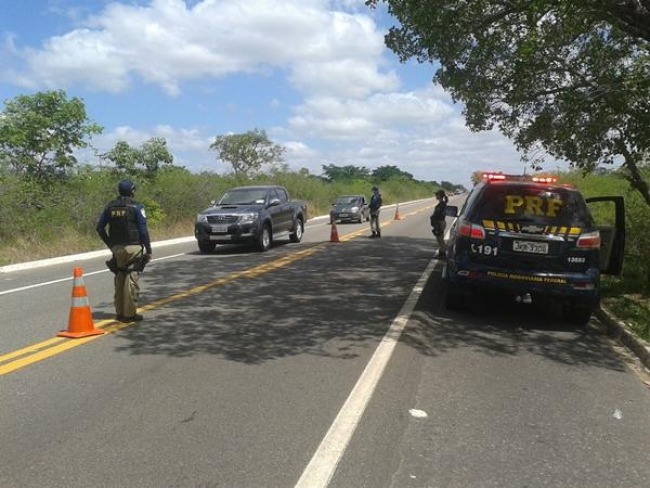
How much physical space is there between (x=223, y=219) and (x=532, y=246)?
10.3 metres

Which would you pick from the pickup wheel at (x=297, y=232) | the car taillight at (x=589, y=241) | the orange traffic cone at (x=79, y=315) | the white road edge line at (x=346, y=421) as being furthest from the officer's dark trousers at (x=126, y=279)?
the pickup wheel at (x=297, y=232)

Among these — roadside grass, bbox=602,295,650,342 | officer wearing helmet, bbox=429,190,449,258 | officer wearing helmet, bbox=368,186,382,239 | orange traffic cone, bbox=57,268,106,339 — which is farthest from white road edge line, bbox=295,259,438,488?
officer wearing helmet, bbox=368,186,382,239

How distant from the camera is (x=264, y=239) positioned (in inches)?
670

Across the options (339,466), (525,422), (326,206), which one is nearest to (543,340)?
(525,422)

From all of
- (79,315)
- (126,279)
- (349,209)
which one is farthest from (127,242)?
(349,209)

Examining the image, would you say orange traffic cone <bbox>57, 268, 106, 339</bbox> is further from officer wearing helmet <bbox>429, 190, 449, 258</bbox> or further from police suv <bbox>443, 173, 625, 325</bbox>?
officer wearing helmet <bbox>429, 190, 449, 258</bbox>

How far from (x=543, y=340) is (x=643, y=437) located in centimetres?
280

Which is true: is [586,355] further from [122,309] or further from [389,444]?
[122,309]

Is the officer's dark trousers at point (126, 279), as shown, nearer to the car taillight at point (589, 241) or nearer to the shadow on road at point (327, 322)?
the shadow on road at point (327, 322)

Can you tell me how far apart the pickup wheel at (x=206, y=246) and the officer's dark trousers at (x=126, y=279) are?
896cm

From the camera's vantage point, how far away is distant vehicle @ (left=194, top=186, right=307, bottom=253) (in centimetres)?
1645

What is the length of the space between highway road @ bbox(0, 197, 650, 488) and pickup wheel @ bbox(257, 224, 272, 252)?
7.27 meters

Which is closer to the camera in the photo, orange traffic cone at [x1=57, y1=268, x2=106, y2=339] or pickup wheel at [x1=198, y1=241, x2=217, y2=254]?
orange traffic cone at [x1=57, y1=268, x2=106, y2=339]

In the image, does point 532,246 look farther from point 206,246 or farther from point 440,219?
point 206,246
